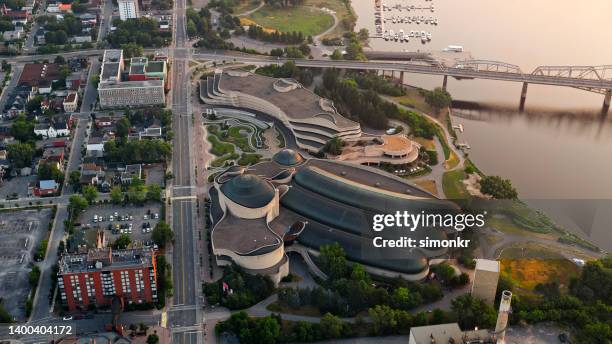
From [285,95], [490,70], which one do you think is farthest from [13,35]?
[490,70]

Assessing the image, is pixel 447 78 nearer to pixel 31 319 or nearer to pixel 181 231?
pixel 181 231

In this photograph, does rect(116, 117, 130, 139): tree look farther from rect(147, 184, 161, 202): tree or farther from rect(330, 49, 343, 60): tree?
rect(330, 49, 343, 60): tree

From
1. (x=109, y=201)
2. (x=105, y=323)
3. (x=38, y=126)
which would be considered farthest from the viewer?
(x=38, y=126)

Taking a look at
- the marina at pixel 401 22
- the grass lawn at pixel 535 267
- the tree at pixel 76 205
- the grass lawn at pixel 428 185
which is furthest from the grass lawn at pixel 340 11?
the grass lawn at pixel 535 267

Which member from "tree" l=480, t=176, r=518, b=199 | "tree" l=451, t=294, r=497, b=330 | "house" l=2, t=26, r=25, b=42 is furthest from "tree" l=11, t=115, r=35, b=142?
"tree" l=451, t=294, r=497, b=330

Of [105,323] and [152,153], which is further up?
[152,153]

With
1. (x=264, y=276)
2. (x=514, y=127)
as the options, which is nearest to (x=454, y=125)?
(x=514, y=127)

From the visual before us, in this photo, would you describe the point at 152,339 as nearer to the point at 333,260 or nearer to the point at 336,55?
the point at 333,260
